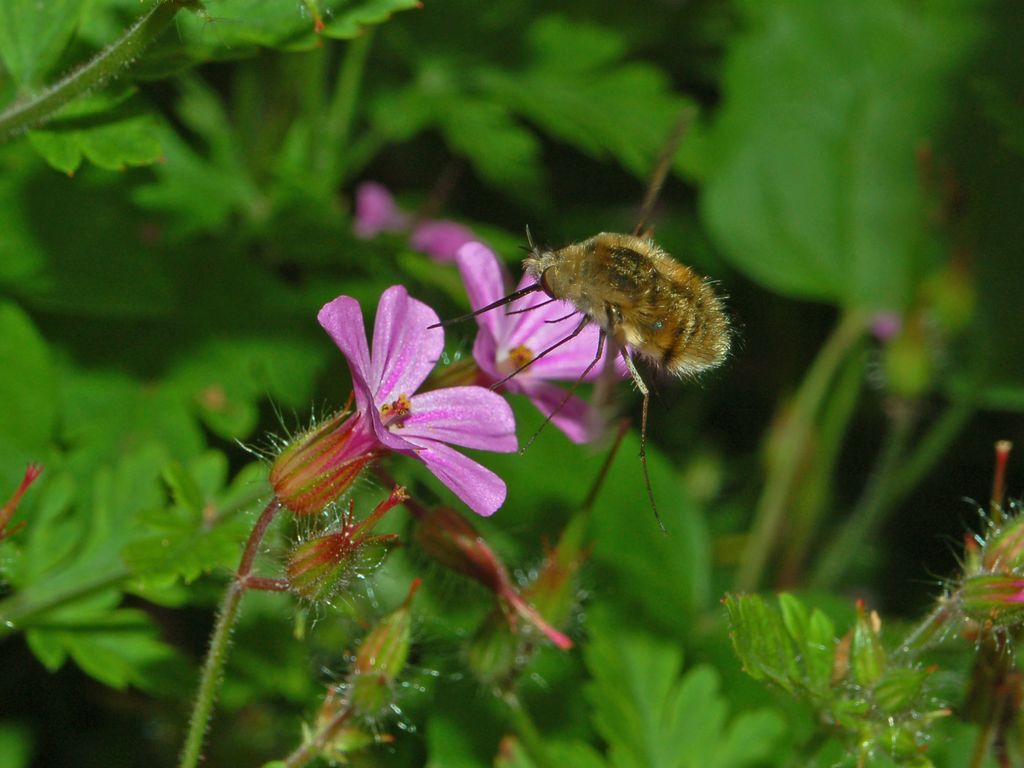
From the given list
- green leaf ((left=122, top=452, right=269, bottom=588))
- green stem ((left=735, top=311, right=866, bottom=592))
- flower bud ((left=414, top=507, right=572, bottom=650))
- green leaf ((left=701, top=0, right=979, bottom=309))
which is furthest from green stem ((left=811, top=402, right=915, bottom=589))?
green leaf ((left=122, top=452, right=269, bottom=588))

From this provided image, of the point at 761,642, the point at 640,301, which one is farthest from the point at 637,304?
the point at 761,642

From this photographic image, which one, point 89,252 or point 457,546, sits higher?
point 89,252

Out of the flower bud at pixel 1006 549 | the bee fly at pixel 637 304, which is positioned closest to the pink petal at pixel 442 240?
the bee fly at pixel 637 304

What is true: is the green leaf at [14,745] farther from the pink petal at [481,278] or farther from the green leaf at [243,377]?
the pink petal at [481,278]

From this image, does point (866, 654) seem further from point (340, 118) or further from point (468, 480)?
point (340, 118)

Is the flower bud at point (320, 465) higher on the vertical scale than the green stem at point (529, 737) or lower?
higher

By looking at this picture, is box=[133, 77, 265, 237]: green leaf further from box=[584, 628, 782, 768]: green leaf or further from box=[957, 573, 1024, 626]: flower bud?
box=[957, 573, 1024, 626]: flower bud
